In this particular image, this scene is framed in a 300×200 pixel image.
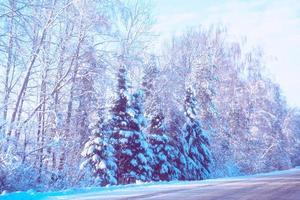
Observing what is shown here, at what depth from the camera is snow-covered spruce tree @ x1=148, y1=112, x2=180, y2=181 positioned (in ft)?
90.3

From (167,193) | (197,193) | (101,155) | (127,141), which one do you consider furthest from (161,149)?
(167,193)

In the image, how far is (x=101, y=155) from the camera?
22.9m

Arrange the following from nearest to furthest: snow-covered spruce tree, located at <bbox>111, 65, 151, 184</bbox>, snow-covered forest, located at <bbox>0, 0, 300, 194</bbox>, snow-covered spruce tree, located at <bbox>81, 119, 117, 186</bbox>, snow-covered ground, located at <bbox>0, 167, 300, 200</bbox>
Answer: snow-covered ground, located at <bbox>0, 167, 300, 200</bbox> < snow-covered forest, located at <bbox>0, 0, 300, 194</bbox> < snow-covered spruce tree, located at <bbox>81, 119, 117, 186</bbox> < snow-covered spruce tree, located at <bbox>111, 65, 151, 184</bbox>

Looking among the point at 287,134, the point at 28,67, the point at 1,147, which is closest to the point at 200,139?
the point at 28,67

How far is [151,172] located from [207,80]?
1548cm

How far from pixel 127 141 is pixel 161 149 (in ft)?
14.4

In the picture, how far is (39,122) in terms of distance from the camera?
57.7 feet

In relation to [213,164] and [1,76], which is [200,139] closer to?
[213,164]

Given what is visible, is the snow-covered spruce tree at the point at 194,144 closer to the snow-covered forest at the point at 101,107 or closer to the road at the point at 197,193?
the snow-covered forest at the point at 101,107

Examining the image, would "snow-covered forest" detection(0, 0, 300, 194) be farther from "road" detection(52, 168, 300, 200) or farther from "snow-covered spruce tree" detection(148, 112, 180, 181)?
"road" detection(52, 168, 300, 200)

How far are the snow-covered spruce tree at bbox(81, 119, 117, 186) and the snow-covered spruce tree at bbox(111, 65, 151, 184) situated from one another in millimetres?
1209

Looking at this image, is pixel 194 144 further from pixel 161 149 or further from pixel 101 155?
pixel 101 155

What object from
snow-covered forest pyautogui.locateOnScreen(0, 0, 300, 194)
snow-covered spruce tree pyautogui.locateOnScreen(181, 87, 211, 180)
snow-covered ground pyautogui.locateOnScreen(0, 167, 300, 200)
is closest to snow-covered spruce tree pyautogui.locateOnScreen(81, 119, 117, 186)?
snow-covered forest pyautogui.locateOnScreen(0, 0, 300, 194)

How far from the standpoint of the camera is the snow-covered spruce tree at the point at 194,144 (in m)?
31.7
